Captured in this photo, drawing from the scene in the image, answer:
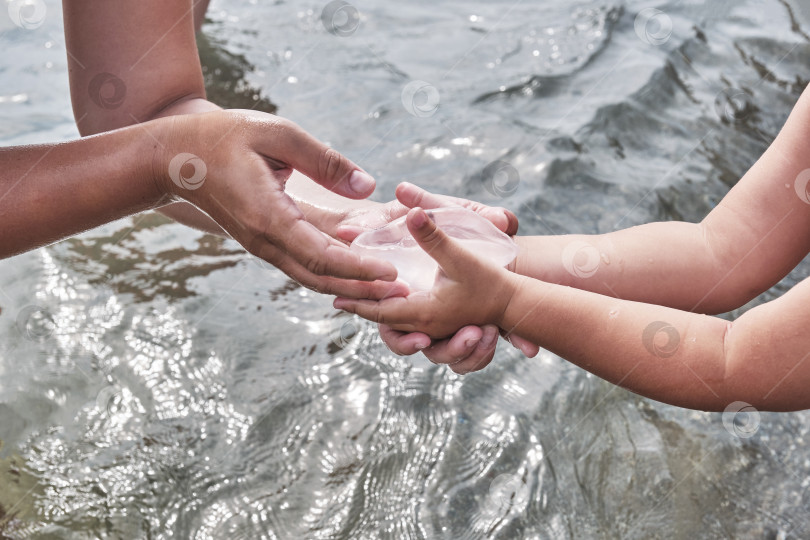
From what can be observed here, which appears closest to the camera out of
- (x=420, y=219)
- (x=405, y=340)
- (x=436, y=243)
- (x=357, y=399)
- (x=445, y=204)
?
(x=420, y=219)

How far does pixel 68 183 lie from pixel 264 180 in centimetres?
54

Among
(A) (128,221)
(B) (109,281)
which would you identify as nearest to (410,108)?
(A) (128,221)

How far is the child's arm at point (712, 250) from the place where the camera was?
2.61m

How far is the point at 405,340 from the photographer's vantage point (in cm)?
239

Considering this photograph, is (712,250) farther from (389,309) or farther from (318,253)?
(318,253)

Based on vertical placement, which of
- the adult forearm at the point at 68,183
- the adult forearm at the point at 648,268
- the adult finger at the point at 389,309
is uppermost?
the adult forearm at the point at 68,183

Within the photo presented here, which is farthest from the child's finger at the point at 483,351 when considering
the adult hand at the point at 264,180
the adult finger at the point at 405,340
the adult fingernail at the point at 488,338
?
the adult hand at the point at 264,180

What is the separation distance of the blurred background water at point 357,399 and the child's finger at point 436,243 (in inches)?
30.7

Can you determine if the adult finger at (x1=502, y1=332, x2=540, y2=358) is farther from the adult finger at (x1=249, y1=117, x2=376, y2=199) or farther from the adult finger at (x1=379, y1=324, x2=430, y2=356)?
the adult finger at (x1=249, y1=117, x2=376, y2=199)

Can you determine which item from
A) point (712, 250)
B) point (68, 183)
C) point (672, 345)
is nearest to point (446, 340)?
point (672, 345)

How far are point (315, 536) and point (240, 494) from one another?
0.95 ft

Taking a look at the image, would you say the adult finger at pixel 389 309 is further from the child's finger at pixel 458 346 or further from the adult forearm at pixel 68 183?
the adult forearm at pixel 68 183

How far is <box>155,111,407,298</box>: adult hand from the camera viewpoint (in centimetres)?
213

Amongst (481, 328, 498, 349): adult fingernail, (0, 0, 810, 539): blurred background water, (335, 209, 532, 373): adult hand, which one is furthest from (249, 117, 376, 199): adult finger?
(0, 0, 810, 539): blurred background water
